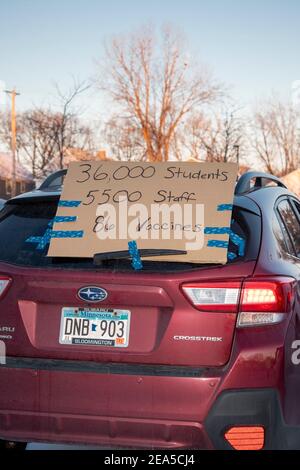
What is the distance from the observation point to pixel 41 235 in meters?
3.53

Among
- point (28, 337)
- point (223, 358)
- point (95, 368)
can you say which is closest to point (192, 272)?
point (223, 358)

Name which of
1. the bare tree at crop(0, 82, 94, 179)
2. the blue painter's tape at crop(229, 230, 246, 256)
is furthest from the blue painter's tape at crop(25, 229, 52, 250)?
the bare tree at crop(0, 82, 94, 179)

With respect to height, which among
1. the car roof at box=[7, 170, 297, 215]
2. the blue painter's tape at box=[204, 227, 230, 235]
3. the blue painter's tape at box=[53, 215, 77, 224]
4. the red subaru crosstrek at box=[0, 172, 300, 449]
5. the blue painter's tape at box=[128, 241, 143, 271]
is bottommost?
the red subaru crosstrek at box=[0, 172, 300, 449]

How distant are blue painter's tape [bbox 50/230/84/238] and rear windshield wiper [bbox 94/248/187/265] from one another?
208mm

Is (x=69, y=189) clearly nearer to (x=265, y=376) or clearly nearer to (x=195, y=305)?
(x=195, y=305)

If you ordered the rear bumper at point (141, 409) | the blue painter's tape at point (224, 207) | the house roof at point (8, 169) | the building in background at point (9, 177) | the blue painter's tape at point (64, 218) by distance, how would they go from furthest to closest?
the house roof at point (8, 169) → the building in background at point (9, 177) → the blue painter's tape at point (64, 218) → the blue painter's tape at point (224, 207) → the rear bumper at point (141, 409)

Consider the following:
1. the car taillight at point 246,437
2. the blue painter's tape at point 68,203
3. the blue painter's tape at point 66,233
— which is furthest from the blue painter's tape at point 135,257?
the car taillight at point 246,437

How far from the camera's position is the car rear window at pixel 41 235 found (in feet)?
10.6

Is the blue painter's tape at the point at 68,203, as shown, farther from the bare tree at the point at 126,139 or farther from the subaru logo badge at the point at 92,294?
the bare tree at the point at 126,139

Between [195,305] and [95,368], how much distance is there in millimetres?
549

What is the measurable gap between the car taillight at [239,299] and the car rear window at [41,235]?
0.13 metres

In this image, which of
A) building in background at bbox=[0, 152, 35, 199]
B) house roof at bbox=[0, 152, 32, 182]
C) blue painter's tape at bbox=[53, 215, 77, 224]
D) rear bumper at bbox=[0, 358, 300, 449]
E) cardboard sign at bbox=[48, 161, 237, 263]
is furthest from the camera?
house roof at bbox=[0, 152, 32, 182]

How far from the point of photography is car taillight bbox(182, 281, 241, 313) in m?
3.11

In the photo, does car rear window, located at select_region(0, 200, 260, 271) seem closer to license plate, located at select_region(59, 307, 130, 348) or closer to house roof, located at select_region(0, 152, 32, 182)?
license plate, located at select_region(59, 307, 130, 348)
